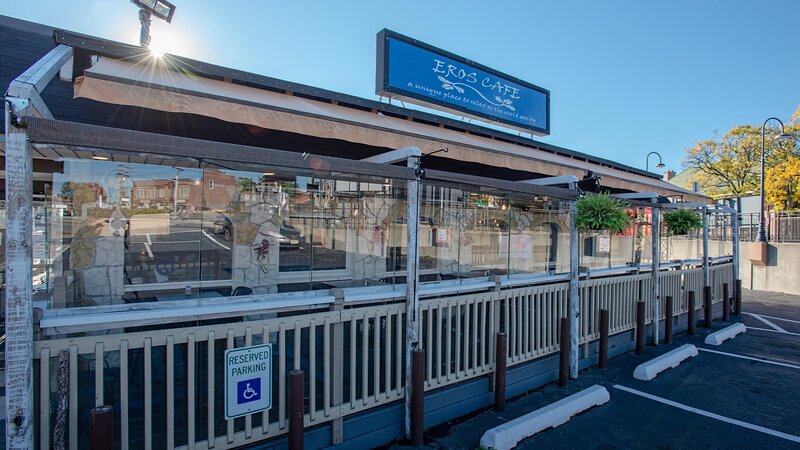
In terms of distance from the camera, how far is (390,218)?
4.35 meters

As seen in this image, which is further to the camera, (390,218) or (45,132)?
(390,218)

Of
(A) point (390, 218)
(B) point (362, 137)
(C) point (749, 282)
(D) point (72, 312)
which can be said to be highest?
(B) point (362, 137)

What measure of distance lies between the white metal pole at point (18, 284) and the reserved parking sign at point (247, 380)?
90cm

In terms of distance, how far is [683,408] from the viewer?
4133mm

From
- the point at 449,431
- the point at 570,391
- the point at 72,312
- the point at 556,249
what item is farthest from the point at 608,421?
the point at 72,312

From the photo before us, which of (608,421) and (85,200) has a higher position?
(85,200)

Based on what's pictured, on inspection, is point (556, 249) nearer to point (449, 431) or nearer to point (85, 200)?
point (449, 431)

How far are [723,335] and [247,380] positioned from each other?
24.9 feet

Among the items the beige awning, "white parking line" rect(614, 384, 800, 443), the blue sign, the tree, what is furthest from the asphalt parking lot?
the tree

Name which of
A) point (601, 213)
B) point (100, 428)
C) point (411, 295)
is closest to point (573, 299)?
point (601, 213)

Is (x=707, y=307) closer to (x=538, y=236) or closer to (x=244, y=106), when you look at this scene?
(x=538, y=236)

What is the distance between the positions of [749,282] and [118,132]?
61.5ft

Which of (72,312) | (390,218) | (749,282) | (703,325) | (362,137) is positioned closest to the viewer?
(72,312)

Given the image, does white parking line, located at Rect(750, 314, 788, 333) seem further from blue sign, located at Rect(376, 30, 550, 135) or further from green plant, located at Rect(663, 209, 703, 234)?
blue sign, located at Rect(376, 30, 550, 135)
